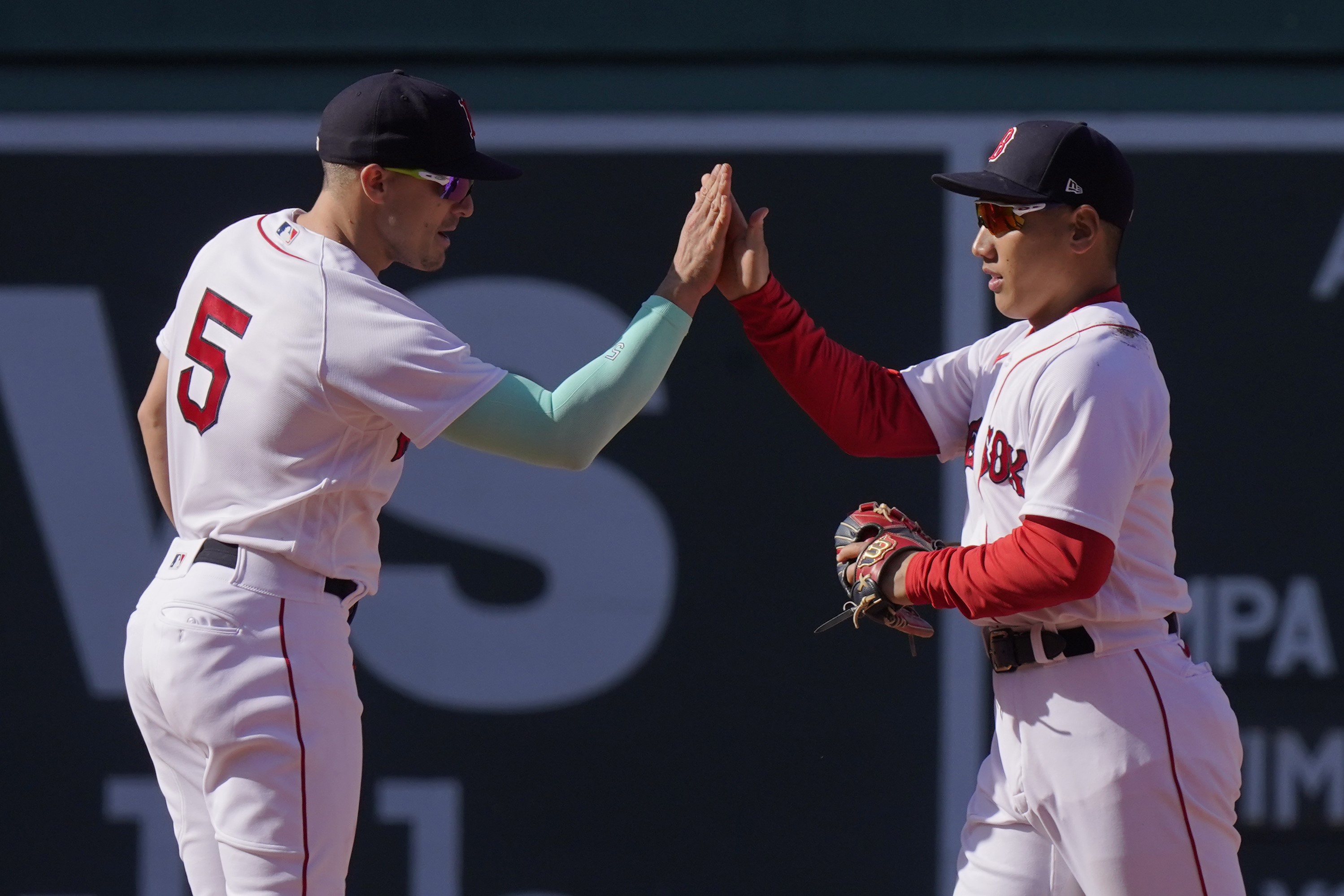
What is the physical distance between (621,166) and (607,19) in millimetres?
374

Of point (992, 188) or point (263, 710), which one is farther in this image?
point (992, 188)

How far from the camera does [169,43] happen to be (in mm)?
3734

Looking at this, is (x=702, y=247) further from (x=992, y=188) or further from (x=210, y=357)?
(x=210, y=357)

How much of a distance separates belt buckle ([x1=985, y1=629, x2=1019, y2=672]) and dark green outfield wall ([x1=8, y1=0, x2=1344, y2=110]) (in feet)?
5.86

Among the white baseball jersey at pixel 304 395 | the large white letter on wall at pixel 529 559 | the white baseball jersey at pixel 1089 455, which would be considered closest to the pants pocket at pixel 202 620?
the white baseball jersey at pixel 304 395

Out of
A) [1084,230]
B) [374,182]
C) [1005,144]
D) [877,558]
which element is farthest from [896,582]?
[374,182]

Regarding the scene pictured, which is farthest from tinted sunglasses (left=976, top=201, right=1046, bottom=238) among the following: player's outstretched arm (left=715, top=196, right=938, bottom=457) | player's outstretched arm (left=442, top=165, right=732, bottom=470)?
player's outstretched arm (left=442, top=165, right=732, bottom=470)

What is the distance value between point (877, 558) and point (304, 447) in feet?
3.07

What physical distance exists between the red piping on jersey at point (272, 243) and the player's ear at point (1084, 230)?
4.00ft

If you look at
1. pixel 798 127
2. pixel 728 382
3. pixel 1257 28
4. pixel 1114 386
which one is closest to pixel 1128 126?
pixel 1257 28

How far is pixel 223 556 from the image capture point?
87.7 inches

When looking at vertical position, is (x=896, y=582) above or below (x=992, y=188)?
below

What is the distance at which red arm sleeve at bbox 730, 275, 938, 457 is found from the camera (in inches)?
106

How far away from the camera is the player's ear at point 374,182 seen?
2314 mm
